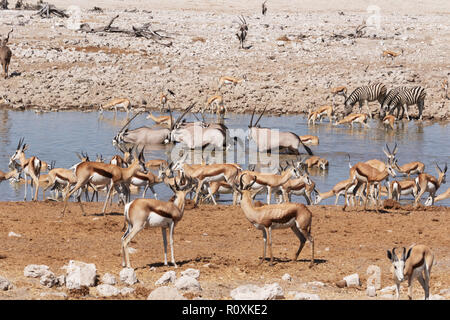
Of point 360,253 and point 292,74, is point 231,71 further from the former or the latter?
point 360,253

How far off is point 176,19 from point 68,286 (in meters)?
31.0

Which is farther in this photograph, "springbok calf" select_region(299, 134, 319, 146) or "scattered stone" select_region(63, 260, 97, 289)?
"springbok calf" select_region(299, 134, 319, 146)

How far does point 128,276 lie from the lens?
304 inches

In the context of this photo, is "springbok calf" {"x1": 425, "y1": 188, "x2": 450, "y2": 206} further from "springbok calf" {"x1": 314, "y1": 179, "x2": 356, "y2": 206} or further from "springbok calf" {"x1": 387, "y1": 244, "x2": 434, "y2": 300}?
"springbok calf" {"x1": 387, "y1": 244, "x2": 434, "y2": 300}

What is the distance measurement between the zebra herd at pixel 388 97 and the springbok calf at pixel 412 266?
16009 mm

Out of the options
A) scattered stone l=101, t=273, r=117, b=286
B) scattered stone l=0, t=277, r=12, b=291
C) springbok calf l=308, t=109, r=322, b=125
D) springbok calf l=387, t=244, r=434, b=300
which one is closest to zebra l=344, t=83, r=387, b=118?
springbok calf l=308, t=109, r=322, b=125

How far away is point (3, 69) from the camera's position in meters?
26.1

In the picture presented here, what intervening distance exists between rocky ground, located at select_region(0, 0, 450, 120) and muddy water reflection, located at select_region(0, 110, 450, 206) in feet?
4.43

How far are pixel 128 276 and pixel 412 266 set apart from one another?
270cm

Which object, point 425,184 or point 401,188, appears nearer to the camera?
point 425,184

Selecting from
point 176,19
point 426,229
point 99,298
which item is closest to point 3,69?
point 176,19

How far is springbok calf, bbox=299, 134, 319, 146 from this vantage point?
62.2 feet

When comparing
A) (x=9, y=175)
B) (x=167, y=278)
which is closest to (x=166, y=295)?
(x=167, y=278)

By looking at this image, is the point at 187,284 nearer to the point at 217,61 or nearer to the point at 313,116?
the point at 313,116
